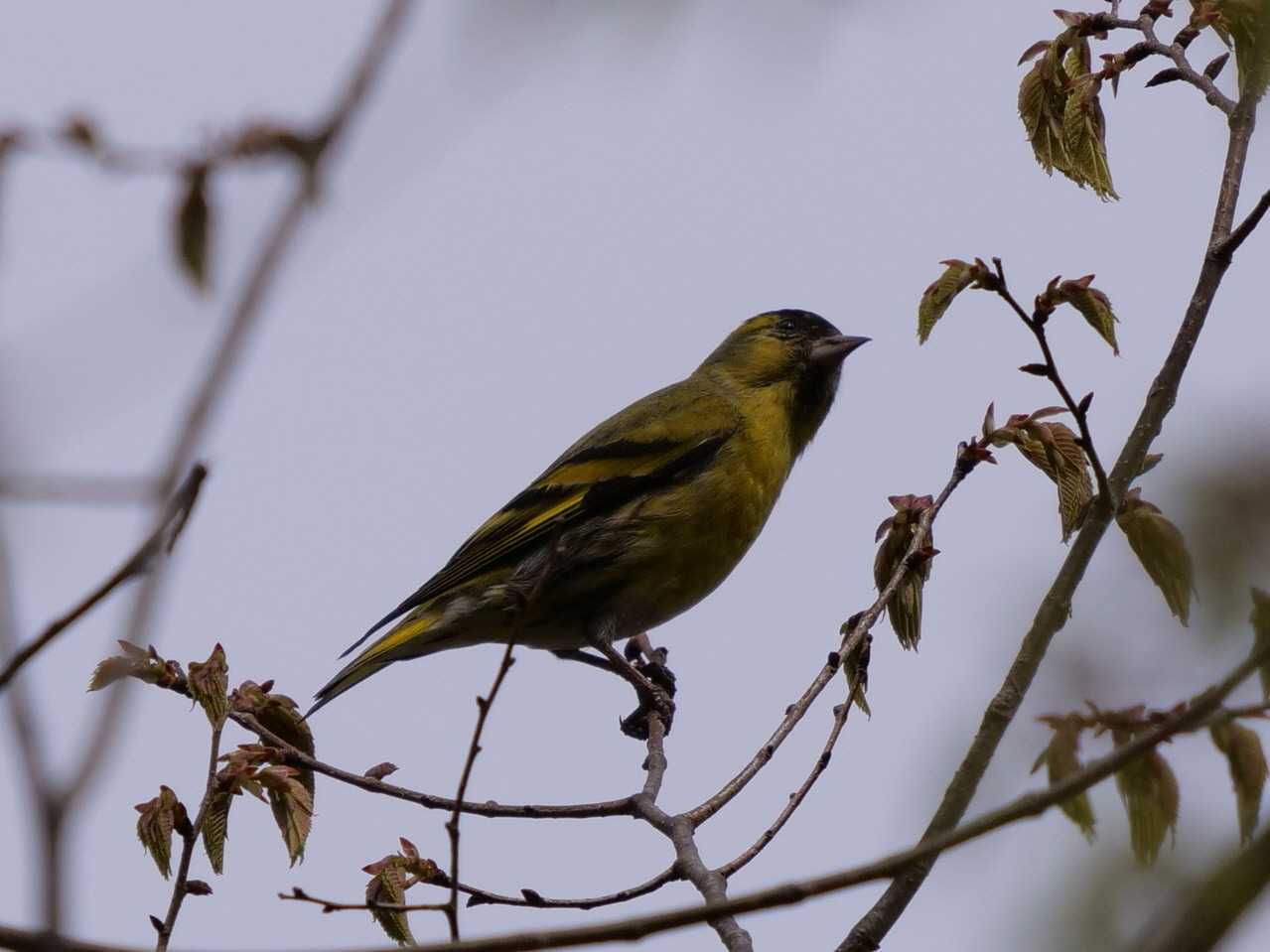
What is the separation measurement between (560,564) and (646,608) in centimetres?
43

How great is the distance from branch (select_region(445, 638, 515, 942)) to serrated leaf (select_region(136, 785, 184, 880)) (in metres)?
0.91

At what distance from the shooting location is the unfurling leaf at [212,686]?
12.3 ft

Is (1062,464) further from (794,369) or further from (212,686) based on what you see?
(794,369)

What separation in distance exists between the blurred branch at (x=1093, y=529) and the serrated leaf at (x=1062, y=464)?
3.5 inches

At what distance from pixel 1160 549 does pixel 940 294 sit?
2.90 ft

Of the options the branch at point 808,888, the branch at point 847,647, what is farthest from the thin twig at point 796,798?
the branch at point 808,888

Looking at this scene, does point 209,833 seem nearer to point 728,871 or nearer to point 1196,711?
point 728,871

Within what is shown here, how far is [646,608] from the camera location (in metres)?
6.80

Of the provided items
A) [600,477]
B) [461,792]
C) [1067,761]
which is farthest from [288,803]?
[600,477]

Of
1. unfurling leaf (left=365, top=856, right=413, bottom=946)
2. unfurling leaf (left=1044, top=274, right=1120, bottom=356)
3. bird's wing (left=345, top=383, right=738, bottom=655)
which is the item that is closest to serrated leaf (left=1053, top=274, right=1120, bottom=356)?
unfurling leaf (left=1044, top=274, right=1120, bottom=356)

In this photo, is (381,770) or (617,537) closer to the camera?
(381,770)

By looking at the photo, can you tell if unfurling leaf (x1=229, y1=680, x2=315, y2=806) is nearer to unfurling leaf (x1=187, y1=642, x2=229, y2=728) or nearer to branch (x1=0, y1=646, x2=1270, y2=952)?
unfurling leaf (x1=187, y1=642, x2=229, y2=728)

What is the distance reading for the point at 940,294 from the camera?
151 inches

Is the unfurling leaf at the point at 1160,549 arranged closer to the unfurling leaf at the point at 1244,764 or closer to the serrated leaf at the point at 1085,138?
the unfurling leaf at the point at 1244,764
